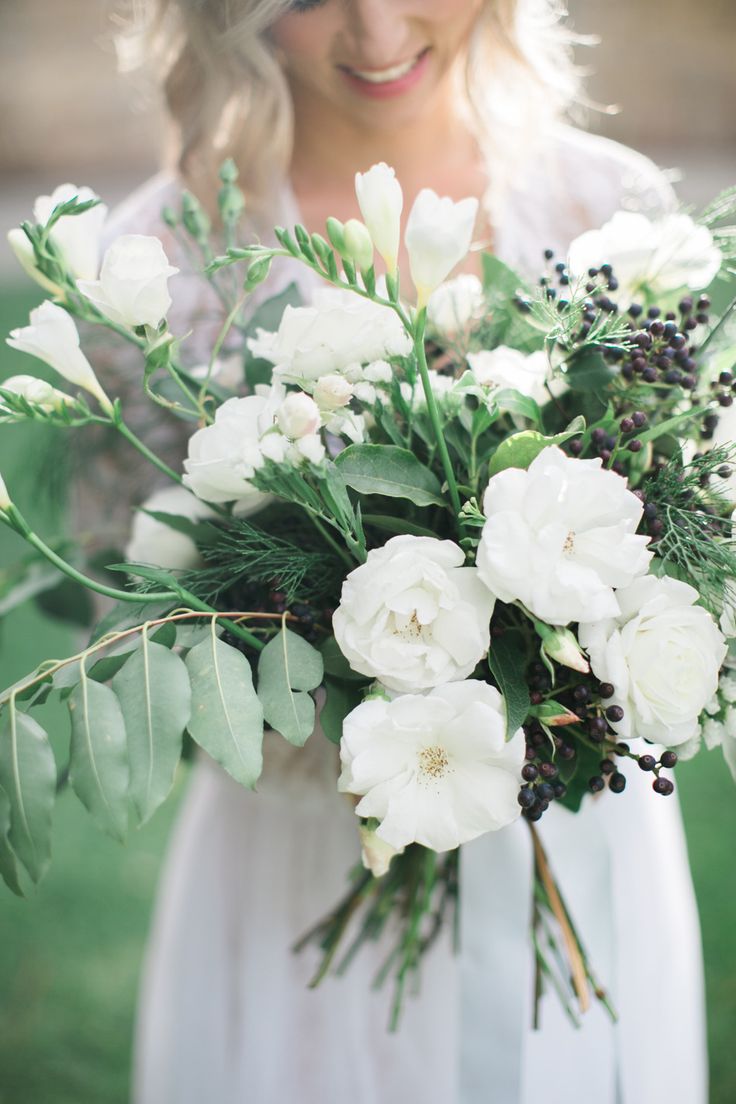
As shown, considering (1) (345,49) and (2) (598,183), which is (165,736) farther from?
(2) (598,183)

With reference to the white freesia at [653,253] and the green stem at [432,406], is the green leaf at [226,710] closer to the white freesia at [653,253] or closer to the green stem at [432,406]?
the green stem at [432,406]

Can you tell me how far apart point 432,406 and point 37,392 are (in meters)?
0.26

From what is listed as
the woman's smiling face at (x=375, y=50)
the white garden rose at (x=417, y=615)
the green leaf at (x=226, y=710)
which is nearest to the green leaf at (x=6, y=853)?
the green leaf at (x=226, y=710)

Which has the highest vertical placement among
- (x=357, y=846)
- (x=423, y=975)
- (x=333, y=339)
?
(x=333, y=339)

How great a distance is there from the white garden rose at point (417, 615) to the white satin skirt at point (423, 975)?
39 cm

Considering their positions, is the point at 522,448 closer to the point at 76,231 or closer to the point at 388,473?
the point at 388,473

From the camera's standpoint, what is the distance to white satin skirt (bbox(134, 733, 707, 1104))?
97 centimetres

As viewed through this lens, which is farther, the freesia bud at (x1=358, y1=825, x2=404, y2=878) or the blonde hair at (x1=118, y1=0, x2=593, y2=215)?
the blonde hair at (x1=118, y1=0, x2=593, y2=215)

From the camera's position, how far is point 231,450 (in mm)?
633

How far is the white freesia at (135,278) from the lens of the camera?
0.60 m

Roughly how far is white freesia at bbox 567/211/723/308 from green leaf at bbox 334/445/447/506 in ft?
0.70

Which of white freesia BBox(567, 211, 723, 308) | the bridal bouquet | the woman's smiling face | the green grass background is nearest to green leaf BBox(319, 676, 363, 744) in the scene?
the bridal bouquet

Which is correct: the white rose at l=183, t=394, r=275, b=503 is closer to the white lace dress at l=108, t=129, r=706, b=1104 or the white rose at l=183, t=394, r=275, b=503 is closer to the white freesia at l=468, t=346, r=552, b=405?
the white freesia at l=468, t=346, r=552, b=405

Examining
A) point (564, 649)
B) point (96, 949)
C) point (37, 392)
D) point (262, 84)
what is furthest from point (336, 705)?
point (96, 949)
